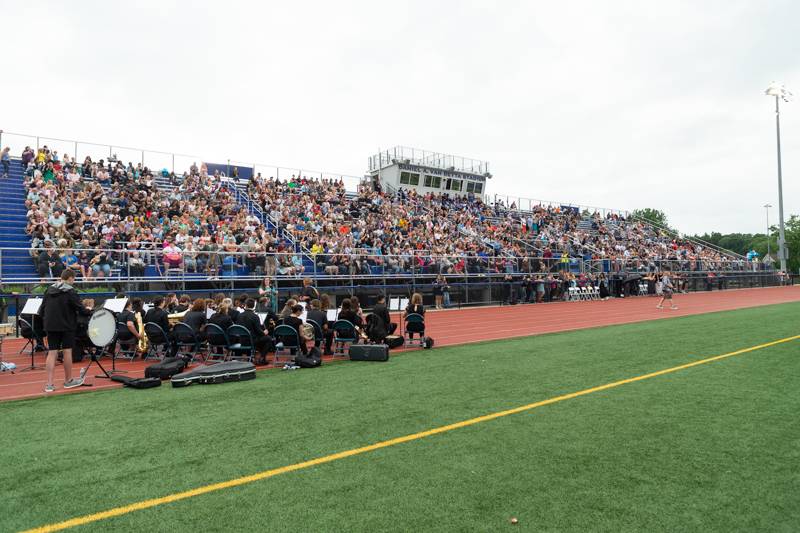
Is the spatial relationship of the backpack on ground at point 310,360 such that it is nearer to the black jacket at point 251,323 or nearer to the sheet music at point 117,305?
the black jacket at point 251,323

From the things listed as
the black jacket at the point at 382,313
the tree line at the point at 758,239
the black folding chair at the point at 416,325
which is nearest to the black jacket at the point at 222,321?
the black jacket at the point at 382,313

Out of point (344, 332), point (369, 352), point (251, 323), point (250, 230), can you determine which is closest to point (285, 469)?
point (369, 352)

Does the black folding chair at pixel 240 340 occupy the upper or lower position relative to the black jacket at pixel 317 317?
lower

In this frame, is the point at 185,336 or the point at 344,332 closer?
the point at 185,336

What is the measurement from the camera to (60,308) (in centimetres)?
896

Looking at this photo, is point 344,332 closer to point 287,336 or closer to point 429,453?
point 287,336

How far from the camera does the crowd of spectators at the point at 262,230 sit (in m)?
19.4

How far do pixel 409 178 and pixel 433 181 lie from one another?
2797 mm

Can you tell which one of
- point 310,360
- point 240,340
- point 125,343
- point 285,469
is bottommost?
point 285,469

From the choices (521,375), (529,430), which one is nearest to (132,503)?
(529,430)

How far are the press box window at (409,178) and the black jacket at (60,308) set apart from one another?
41.1 meters

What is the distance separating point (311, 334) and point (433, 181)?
1595 inches

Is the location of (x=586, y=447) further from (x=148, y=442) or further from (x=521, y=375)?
(x=148, y=442)

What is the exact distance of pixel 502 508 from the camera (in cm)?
413
